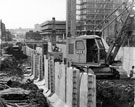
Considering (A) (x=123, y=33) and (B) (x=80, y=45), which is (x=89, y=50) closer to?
(B) (x=80, y=45)

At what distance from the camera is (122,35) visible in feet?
40.8

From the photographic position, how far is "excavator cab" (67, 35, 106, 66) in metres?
12.2

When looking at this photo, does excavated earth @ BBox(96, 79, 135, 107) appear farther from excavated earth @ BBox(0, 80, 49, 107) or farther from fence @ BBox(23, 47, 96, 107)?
excavated earth @ BBox(0, 80, 49, 107)

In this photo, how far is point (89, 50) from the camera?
12.4 m

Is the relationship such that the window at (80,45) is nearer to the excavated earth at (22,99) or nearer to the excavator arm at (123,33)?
the excavator arm at (123,33)

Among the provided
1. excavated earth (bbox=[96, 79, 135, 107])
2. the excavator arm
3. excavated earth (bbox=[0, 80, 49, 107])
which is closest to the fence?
excavated earth (bbox=[96, 79, 135, 107])

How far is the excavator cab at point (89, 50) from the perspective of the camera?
40.1ft

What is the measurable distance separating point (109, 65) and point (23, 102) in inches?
176

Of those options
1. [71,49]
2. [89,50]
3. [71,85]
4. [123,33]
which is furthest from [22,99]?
[123,33]

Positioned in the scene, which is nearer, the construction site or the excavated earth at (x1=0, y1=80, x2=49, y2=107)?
the construction site

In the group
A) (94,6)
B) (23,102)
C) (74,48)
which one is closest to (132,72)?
(74,48)

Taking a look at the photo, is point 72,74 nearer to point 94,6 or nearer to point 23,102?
point 23,102

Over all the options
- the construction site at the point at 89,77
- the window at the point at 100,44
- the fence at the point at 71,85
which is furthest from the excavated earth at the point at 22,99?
the window at the point at 100,44

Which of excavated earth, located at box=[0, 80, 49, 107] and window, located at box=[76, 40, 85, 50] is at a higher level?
window, located at box=[76, 40, 85, 50]
